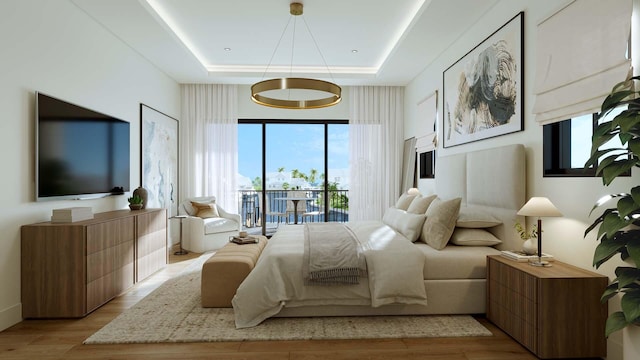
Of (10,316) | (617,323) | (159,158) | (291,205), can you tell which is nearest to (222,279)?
(10,316)

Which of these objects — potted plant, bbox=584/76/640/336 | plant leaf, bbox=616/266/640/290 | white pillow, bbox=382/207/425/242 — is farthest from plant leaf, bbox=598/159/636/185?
white pillow, bbox=382/207/425/242

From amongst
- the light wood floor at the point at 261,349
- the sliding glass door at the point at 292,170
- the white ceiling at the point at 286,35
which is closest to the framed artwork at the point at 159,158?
the white ceiling at the point at 286,35

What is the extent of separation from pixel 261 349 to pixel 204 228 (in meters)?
3.44

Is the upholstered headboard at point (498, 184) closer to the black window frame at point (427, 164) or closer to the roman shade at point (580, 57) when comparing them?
the roman shade at point (580, 57)

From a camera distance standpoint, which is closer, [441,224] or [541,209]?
[541,209]

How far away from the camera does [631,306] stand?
5.59 ft

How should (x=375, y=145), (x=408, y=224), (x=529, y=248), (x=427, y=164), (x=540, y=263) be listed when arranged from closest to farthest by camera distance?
(x=540, y=263)
(x=529, y=248)
(x=408, y=224)
(x=427, y=164)
(x=375, y=145)

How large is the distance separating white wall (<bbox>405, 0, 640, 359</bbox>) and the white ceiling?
228 millimetres

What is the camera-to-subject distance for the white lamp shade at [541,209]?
8.28 ft

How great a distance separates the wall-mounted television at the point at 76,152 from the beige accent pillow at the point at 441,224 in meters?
3.42

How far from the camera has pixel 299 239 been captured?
362cm

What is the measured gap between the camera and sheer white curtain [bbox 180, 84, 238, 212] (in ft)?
21.8

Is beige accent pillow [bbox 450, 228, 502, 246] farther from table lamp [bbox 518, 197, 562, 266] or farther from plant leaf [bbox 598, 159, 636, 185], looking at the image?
plant leaf [bbox 598, 159, 636, 185]

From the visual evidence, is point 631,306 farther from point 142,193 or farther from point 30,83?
point 142,193
